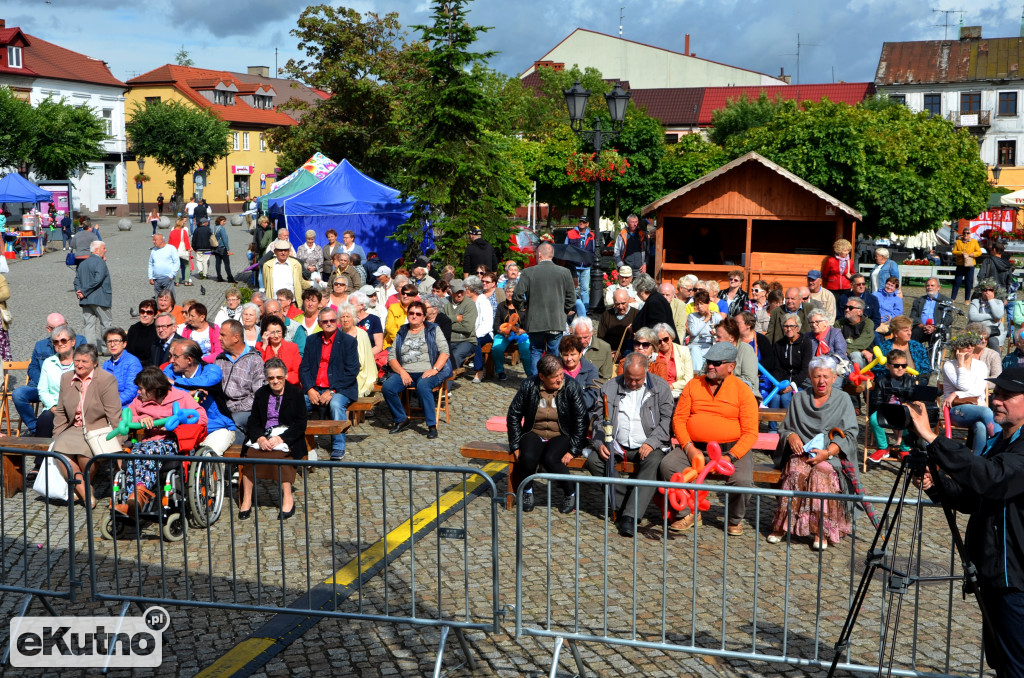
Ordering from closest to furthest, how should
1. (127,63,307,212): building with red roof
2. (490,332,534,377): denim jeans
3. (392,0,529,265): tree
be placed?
1. (490,332,534,377): denim jeans
2. (392,0,529,265): tree
3. (127,63,307,212): building with red roof

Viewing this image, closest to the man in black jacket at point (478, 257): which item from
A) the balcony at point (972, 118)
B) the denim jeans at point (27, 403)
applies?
the denim jeans at point (27, 403)

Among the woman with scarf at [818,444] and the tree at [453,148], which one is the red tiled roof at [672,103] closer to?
the tree at [453,148]

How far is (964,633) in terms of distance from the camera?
5.77 m

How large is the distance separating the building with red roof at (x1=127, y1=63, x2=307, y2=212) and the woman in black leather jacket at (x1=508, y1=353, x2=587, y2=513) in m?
60.7

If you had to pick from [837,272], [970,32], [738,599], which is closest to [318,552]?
[738,599]

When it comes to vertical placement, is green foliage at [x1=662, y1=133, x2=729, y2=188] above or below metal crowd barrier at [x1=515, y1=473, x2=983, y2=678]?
above

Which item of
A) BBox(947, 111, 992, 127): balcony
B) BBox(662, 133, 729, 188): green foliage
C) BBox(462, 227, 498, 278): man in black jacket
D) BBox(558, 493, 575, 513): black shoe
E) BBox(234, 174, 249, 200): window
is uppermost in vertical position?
BBox(947, 111, 992, 127): balcony

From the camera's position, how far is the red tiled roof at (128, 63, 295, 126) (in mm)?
71000

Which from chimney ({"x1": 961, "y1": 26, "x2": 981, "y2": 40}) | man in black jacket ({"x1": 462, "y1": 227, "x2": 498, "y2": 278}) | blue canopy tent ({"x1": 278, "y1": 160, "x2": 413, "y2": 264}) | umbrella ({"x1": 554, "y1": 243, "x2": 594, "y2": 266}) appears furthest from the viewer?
chimney ({"x1": 961, "y1": 26, "x2": 981, "y2": 40})

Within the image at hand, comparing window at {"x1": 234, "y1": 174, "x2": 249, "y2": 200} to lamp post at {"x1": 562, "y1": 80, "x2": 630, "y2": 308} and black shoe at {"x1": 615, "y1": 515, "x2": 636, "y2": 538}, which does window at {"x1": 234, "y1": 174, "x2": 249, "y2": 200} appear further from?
black shoe at {"x1": 615, "y1": 515, "x2": 636, "y2": 538}

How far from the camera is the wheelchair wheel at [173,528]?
7426 millimetres

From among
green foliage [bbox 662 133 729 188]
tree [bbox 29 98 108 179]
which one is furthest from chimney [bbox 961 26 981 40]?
tree [bbox 29 98 108 179]

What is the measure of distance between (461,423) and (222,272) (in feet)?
60.1

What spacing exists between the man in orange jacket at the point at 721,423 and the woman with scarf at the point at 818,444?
11.5 inches
